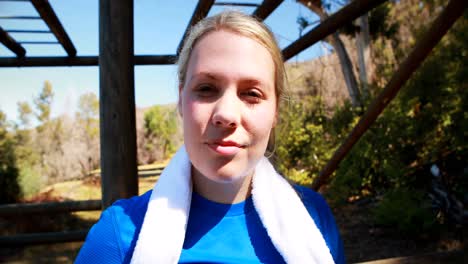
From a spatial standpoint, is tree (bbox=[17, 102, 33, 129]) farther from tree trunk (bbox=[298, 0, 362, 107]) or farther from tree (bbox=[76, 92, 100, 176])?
tree trunk (bbox=[298, 0, 362, 107])

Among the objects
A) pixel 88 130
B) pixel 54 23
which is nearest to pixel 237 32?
pixel 54 23

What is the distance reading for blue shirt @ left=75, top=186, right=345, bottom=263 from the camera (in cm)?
101

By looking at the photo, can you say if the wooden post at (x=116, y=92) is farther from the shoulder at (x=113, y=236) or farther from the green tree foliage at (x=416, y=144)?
the green tree foliage at (x=416, y=144)

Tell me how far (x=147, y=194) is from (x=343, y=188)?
571cm

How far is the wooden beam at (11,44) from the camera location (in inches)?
135

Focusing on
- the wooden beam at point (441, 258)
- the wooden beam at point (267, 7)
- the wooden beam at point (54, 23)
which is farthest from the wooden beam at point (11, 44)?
the wooden beam at point (441, 258)

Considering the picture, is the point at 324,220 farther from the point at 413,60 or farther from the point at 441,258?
the point at 413,60

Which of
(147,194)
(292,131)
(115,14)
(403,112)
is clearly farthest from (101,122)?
(292,131)

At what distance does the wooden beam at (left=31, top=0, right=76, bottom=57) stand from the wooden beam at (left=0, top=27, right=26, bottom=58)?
47 centimetres

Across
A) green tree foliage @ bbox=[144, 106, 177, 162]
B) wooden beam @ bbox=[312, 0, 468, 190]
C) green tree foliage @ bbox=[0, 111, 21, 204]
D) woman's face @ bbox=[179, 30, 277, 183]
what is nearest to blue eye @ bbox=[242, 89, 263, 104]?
woman's face @ bbox=[179, 30, 277, 183]

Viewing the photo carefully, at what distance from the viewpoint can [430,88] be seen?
5492 millimetres

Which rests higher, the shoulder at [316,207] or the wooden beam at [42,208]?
the shoulder at [316,207]

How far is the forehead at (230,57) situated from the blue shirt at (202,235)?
1.26 ft

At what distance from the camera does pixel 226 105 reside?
0.99m
